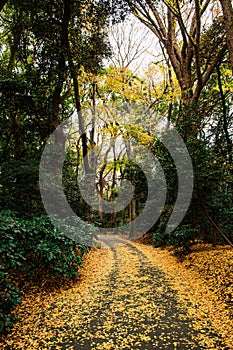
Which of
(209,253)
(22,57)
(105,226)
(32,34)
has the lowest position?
(105,226)

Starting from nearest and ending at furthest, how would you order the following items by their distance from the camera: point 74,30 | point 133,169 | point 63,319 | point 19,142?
point 63,319 < point 19,142 < point 74,30 < point 133,169

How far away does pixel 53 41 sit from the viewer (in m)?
8.65

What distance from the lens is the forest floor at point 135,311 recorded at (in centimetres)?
320

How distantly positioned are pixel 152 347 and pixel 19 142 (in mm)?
6902

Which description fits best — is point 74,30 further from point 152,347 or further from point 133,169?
point 152,347

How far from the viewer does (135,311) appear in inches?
162

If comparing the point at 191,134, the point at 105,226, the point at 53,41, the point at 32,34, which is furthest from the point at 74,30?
the point at 105,226

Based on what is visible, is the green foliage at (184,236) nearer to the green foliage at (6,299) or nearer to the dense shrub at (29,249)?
the dense shrub at (29,249)

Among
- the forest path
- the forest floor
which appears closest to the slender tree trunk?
the forest floor

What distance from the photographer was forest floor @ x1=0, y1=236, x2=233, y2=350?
3.20 metres

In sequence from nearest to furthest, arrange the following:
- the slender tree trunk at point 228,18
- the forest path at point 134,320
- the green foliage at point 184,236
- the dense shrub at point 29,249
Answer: the forest path at point 134,320 → the dense shrub at point 29,249 → the slender tree trunk at point 228,18 → the green foliage at point 184,236

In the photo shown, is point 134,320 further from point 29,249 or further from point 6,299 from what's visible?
point 29,249

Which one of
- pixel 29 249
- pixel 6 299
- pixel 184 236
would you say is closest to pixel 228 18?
pixel 184 236

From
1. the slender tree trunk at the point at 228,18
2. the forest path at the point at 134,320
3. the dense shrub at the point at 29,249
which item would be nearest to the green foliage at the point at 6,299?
the dense shrub at the point at 29,249
